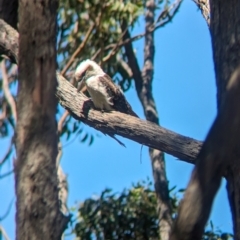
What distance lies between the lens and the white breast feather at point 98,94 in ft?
23.8

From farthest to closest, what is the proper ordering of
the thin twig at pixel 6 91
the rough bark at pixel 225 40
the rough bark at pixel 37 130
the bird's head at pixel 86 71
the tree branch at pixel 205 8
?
the thin twig at pixel 6 91
the bird's head at pixel 86 71
the tree branch at pixel 205 8
the rough bark at pixel 225 40
the rough bark at pixel 37 130

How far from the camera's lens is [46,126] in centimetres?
395

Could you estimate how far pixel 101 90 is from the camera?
7.55 metres

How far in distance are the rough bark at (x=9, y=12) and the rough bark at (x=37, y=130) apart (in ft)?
12.0

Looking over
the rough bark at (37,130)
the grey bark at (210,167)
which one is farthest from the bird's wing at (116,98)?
the grey bark at (210,167)

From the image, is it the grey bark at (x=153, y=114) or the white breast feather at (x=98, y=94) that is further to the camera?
the grey bark at (x=153, y=114)

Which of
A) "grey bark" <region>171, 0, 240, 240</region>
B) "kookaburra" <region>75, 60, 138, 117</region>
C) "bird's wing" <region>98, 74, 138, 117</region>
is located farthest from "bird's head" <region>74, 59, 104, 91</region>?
"grey bark" <region>171, 0, 240, 240</region>

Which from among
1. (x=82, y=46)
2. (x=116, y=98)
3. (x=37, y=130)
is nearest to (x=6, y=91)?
(x=82, y=46)

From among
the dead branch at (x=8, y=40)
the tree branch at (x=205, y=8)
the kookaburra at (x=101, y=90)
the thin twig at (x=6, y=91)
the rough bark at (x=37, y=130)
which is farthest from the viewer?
the thin twig at (x=6, y=91)

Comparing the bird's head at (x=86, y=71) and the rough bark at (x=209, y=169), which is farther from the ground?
the bird's head at (x=86, y=71)

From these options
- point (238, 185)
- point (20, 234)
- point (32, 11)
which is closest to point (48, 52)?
point (32, 11)

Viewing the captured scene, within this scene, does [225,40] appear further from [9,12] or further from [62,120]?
[62,120]

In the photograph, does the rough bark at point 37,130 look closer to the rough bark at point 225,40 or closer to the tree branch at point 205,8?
the rough bark at point 225,40

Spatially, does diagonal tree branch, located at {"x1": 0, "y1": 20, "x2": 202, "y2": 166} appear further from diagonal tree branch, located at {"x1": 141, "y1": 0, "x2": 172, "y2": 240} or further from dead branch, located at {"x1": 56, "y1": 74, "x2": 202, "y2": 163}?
diagonal tree branch, located at {"x1": 141, "y1": 0, "x2": 172, "y2": 240}
